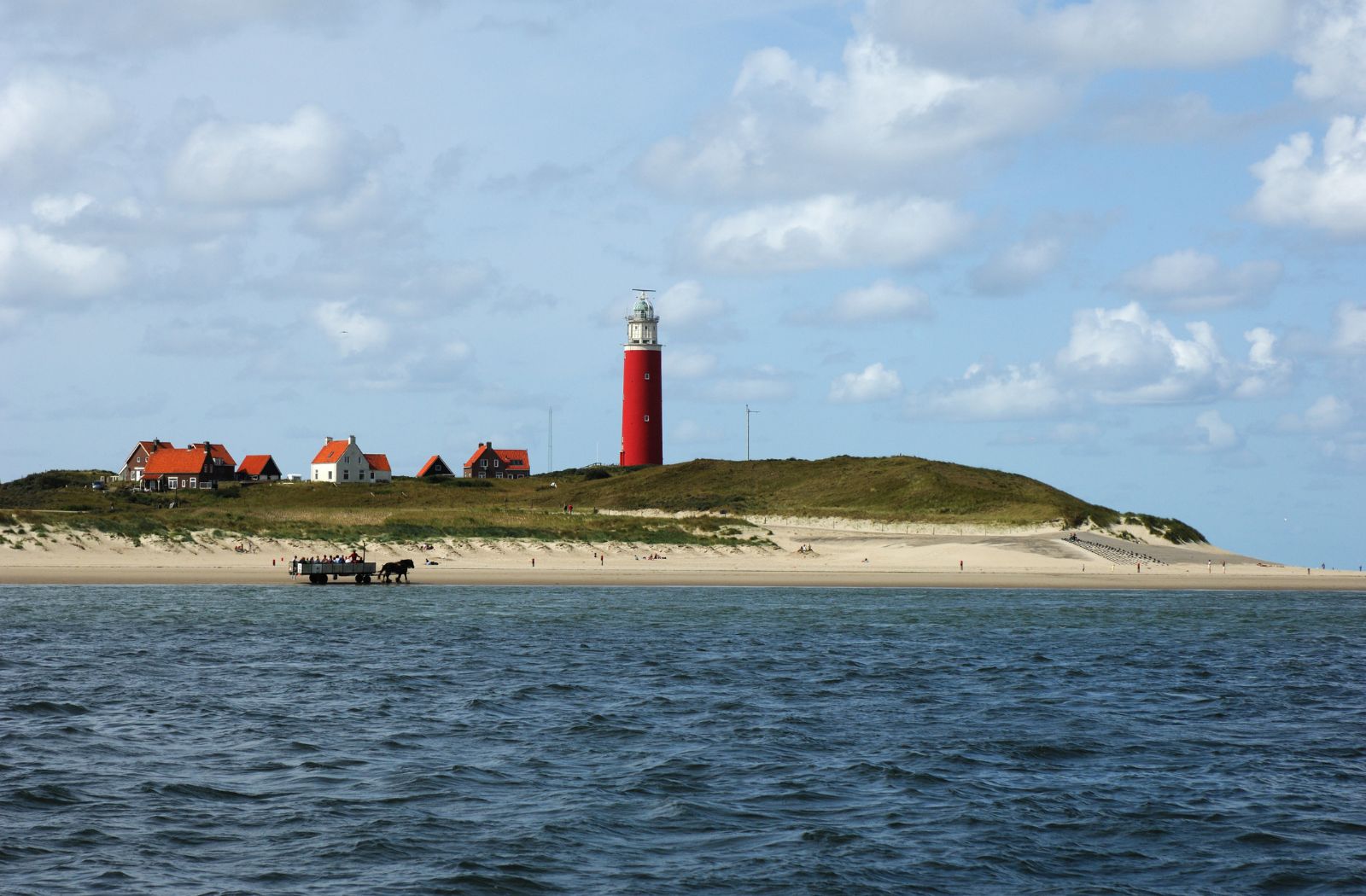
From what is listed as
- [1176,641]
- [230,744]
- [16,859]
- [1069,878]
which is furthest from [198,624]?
[1069,878]

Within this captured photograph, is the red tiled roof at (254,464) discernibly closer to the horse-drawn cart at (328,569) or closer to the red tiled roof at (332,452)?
the red tiled roof at (332,452)

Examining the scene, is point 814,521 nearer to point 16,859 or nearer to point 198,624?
point 198,624

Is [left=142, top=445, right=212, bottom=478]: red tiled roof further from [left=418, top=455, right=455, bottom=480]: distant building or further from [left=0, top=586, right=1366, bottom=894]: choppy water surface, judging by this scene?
[left=0, top=586, right=1366, bottom=894]: choppy water surface

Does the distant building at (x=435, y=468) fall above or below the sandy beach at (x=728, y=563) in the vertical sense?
above

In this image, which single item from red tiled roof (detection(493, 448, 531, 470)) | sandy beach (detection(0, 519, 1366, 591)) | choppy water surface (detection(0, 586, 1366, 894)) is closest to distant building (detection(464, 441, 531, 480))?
red tiled roof (detection(493, 448, 531, 470))

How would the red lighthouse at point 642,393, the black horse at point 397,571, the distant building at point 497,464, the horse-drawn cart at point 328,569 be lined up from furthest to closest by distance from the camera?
the distant building at point 497,464 → the red lighthouse at point 642,393 → the black horse at point 397,571 → the horse-drawn cart at point 328,569

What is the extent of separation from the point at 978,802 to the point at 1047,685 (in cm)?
1287

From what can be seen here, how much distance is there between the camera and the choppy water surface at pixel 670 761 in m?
15.6

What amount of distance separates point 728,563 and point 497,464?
74.8 meters

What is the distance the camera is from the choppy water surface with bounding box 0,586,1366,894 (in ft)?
51.2

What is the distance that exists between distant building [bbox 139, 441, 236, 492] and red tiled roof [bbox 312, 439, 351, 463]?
8489 mm

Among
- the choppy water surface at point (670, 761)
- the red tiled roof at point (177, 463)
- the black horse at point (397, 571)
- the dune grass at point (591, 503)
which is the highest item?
the red tiled roof at point (177, 463)

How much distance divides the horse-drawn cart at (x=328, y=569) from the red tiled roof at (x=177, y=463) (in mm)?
66835

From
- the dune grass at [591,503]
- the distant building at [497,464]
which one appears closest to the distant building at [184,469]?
the dune grass at [591,503]
